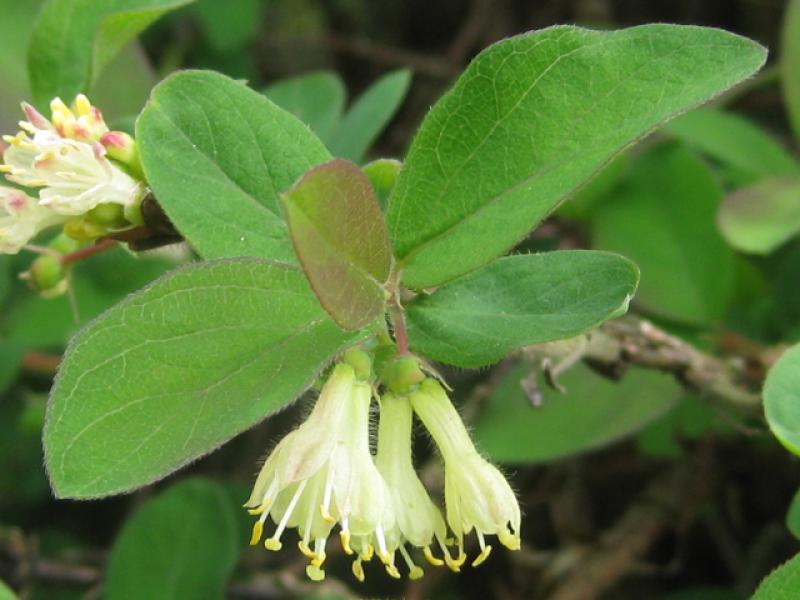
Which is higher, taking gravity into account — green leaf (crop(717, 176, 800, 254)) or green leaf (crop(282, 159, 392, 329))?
green leaf (crop(282, 159, 392, 329))

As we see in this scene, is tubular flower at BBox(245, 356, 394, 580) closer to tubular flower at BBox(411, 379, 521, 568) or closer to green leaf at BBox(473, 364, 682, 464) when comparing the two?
tubular flower at BBox(411, 379, 521, 568)

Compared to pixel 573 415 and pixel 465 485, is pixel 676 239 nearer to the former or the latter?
pixel 573 415

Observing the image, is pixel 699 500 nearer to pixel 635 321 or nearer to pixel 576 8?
pixel 635 321

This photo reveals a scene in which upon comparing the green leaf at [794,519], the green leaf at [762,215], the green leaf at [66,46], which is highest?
the green leaf at [66,46]

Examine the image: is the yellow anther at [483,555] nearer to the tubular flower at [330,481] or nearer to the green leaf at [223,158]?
the tubular flower at [330,481]

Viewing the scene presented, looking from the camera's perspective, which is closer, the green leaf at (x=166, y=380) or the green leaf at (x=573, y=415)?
the green leaf at (x=166, y=380)

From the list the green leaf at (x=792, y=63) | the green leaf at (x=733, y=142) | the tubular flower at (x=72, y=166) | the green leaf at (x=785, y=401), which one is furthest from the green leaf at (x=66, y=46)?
the green leaf at (x=792, y=63)

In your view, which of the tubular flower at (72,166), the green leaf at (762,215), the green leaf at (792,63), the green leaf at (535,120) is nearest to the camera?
the green leaf at (535,120)

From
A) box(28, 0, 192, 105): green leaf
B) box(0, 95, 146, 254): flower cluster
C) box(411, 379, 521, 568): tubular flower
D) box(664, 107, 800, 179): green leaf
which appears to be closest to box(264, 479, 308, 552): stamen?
box(411, 379, 521, 568): tubular flower

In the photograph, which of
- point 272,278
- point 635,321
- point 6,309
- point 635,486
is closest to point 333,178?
point 272,278
